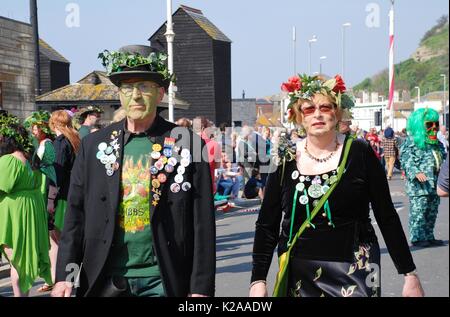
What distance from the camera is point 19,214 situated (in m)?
6.68

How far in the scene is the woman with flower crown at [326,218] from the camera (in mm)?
3832

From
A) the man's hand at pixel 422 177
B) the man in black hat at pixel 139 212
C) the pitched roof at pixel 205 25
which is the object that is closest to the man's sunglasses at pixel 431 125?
the man's hand at pixel 422 177

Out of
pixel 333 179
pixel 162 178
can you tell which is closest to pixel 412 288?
pixel 333 179

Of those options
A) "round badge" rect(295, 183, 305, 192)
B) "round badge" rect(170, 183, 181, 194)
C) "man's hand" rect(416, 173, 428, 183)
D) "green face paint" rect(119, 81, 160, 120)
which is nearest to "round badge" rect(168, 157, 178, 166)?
"round badge" rect(170, 183, 181, 194)

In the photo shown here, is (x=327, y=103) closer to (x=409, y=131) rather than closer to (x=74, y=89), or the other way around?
(x=409, y=131)

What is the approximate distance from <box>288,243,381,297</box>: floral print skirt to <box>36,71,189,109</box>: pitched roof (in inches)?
720

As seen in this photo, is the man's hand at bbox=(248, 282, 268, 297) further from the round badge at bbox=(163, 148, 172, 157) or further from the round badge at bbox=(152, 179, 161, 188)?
the round badge at bbox=(163, 148, 172, 157)

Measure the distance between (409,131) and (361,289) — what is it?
678 centimetres

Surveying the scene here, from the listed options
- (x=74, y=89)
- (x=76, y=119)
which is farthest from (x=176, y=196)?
(x=74, y=89)

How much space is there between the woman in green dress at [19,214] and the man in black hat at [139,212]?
8.74ft

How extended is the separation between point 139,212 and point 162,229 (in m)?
0.16

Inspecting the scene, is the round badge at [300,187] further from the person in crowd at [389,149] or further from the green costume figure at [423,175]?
the person in crowd at [389,149]

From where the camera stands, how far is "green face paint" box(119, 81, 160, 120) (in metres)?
4.06

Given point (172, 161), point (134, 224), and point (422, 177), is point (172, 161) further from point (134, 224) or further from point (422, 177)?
point (422, 177)
